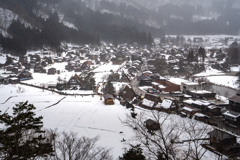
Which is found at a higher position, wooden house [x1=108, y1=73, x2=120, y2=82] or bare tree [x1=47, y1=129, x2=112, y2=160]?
wooden house [x1=108, y1=73, x2=120, y2=82]

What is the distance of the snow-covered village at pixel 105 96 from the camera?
489 cm

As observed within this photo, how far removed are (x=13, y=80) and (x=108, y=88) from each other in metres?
12.8

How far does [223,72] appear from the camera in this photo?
26.6 meters

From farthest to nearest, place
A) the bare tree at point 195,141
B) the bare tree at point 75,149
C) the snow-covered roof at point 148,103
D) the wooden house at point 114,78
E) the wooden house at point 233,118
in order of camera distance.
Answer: the wooden house at point 114,78, the snow-covered roof at point 148,103, the wooden house at point 233,118, the bare tree at point 75,149, the bare tree at point 195,141

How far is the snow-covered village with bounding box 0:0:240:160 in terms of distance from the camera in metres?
4.89

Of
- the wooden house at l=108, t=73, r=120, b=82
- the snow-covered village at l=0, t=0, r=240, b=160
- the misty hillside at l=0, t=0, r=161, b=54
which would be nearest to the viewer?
the snow-covered village at l=0, t=0, r=240, b=160

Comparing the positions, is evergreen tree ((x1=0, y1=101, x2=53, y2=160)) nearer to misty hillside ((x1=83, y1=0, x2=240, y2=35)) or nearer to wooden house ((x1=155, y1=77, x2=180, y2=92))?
wooden house ((x1=155, y1=77, x2=180, y2=92))

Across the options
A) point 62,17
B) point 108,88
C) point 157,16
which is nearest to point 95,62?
point 108,88

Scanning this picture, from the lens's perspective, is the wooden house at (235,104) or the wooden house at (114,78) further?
the wooden house at (114,78)

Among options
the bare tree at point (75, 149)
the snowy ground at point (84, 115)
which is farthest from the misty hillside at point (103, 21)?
the bare tree at point (75, 149)

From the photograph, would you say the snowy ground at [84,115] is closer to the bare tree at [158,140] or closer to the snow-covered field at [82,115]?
the snow-covered field at [82,115]

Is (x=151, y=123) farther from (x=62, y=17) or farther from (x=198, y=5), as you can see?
(x=198, y=5)

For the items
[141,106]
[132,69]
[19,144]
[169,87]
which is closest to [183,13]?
[132,69]

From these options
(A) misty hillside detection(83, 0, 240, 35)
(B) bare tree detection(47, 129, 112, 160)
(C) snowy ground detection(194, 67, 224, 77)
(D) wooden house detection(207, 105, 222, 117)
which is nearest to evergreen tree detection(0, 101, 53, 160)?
(B) bare tree detection(47, 129, 112, 160)
